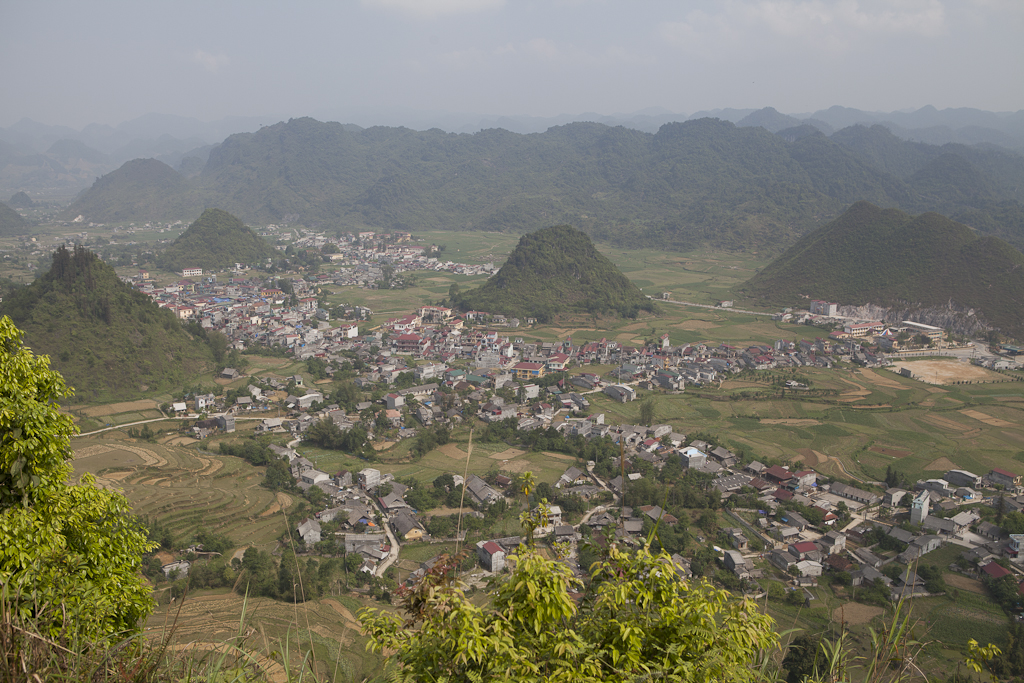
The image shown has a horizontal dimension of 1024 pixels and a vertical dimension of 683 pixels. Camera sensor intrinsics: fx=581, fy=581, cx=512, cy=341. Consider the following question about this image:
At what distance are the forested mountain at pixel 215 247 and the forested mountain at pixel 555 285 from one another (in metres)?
22.1

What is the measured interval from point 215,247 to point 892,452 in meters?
49.8

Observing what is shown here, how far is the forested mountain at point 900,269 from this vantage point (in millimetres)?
30219

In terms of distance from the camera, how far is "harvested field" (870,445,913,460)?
17.0 meters

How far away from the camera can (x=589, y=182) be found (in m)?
88.9

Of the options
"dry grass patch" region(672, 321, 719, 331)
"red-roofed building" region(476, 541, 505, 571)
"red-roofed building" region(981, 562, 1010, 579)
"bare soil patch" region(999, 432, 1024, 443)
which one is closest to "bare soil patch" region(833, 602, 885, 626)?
"red-roofed building" region(981, 562, 1010, 579)

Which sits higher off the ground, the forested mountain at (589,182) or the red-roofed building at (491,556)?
the forested mountain at (589,182)

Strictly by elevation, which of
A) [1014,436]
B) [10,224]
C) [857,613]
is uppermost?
[10,224]

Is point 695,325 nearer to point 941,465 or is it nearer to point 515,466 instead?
point 941,465

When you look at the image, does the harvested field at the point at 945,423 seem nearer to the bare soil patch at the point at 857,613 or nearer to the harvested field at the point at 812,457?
the harvested field at the point at 812,457

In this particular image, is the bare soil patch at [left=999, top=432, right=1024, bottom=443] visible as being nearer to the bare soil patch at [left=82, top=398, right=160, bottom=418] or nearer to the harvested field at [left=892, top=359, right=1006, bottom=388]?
the harvested field at [left=892, top=359, right=1006, bottom=388]

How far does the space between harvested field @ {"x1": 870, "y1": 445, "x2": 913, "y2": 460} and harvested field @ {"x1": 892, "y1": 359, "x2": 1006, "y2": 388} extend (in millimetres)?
8025

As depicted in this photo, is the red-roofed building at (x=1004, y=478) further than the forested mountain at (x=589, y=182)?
No

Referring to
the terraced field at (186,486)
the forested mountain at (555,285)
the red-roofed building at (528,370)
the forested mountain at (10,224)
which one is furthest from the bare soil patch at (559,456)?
the forested mountain at (10,224)

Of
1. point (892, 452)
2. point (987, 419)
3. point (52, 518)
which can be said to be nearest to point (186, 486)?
point (52, 518)
